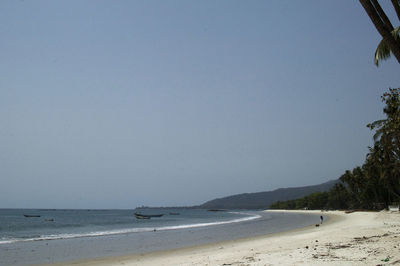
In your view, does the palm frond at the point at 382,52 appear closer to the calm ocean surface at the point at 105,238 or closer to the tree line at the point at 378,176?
the tree line at the point at 378,176

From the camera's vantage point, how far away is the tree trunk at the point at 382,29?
20.8 feet

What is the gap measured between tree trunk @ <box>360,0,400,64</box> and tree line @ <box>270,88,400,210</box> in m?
8.50

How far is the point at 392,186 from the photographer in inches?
2061

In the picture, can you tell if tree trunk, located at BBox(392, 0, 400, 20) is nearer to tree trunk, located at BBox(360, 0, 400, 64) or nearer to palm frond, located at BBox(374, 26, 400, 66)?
tree trunk, located at BBox(360, 0, 400, 64)

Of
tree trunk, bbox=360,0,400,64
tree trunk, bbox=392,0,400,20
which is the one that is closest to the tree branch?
tree trunk, bbox=360,0,400,64

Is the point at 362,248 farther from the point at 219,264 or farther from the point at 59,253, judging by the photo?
the point at 59,253

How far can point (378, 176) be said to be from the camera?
196ft

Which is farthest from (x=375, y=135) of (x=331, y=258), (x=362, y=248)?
(x=331, y=258)

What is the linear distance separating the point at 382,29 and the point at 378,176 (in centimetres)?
6004

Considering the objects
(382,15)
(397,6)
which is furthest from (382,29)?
(397,6)

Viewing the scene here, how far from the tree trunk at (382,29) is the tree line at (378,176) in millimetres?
8504

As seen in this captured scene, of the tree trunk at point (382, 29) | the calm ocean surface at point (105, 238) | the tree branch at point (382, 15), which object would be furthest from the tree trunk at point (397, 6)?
the calm ocean surface at point (105, 238)

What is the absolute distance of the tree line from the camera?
16411 mm

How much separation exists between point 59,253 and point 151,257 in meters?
6.30
